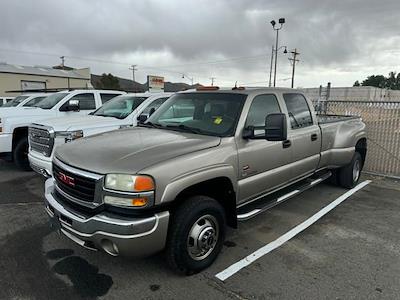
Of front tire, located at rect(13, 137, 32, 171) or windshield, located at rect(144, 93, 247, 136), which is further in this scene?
front tire, located at rect(13, 137, 32, 171)

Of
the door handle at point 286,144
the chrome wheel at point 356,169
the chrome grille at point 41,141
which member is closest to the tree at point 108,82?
the chrome grille at point 41,141

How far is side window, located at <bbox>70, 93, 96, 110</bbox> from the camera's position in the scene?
28.3 feet

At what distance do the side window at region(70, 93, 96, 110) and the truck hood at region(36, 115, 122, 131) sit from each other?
2.09 meters

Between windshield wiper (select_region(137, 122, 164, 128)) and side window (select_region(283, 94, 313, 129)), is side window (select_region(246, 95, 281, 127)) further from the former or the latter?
windshield wiper (select_region(137, 122, 164, 128))

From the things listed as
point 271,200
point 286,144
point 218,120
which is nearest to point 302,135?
point 286,144

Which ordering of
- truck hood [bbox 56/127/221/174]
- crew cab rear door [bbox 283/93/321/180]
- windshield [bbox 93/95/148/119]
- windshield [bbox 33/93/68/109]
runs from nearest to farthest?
1. truck hood [bbox 56/127/221/174]
2. crew cab rear door [bbox 283/93/321/180]
3. windshield [bbox 93/95/148/119]
4. windshield [bbox 33/93/68/109]

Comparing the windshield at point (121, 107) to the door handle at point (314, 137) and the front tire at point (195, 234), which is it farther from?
the front tire at point (195, 234)

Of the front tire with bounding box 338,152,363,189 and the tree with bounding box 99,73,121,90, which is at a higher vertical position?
the tree with bounding box 99,73,121,90

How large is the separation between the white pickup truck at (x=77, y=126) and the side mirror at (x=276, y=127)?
2.09 meters

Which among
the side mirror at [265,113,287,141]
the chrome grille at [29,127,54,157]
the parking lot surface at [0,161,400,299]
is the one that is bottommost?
the parking lot surface at [0,161,400,299]

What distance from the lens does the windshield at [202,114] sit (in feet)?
12.0

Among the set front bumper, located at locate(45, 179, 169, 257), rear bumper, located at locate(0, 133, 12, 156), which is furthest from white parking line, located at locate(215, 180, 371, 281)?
rear bumper, located at locate(0, 133, 12, 156)

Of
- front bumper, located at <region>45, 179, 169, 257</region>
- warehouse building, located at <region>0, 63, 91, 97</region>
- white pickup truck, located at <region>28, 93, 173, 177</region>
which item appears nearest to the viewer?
front bumper, located at <region>45, 179, 169, 257</region>

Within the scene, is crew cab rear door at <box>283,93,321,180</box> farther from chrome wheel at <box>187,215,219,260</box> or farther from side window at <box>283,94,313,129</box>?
chrome wheel at <box>187,215,219,260</box>
